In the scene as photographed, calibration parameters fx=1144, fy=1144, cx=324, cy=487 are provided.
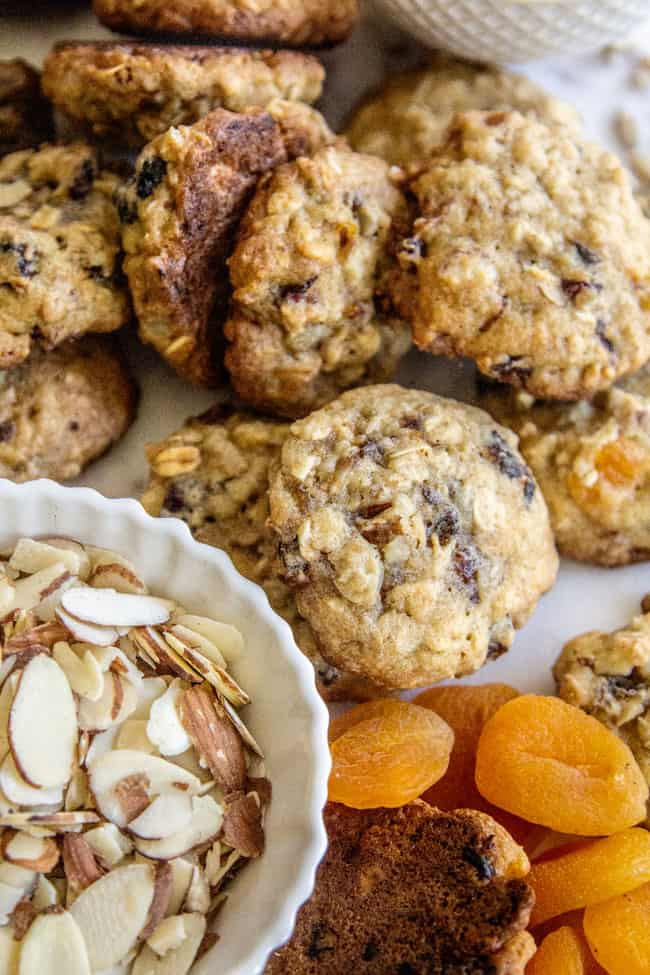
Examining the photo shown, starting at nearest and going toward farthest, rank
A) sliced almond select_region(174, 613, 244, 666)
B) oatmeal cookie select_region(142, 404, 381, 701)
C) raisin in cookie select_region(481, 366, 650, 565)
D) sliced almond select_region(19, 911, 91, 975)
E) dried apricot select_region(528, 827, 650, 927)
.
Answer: sliced almond select_region(19, 911, 91, 975) < sliced almond select_region(174, 613, 244, 666) < dried apricot select_region(528, 827, 650, 927) < oatmeal cookie select_region(142, 404, 381, 701) < raisin in cookie select_region(481, 366, 650, 565)

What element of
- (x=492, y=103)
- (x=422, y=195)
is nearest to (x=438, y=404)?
(x=422, y=195)

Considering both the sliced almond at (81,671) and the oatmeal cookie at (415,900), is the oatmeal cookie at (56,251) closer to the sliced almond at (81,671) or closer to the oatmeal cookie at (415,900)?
the sliced almond at (81,671)

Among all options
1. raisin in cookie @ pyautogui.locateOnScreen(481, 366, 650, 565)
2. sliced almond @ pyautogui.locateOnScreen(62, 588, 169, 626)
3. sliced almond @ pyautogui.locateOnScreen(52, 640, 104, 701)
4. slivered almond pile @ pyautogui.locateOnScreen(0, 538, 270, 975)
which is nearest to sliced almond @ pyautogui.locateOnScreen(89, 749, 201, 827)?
slivered almond pile @ pyautogui.locateOnScreen(0, 538, 270, 975)

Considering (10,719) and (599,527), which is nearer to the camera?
(10,719)

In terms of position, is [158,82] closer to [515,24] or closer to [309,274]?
[309,274]

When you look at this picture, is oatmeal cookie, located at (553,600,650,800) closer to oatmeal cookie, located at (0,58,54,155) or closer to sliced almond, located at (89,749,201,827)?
sliced almond, located at (89,749,201,827)

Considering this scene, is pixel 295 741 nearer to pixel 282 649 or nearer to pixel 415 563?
pixel 282 649

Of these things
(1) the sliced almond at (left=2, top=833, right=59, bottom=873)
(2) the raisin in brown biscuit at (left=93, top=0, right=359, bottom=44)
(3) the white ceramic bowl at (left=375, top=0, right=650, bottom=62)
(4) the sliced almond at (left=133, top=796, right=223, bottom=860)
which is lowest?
(1) the sliced almond at (left=2, top=833, right=59, bottom=873)

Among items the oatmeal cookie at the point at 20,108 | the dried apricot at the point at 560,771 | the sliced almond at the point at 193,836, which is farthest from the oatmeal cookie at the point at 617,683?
the oatmeal cookie at the point at 20,108

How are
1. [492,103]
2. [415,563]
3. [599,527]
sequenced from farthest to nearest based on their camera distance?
[492,103], [599,527], [415,563]
